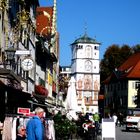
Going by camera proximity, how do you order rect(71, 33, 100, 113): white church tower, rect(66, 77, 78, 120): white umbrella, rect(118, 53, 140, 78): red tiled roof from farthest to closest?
1. rect(71, 33, 100, 113): white church tower
2. rect(118, 53, 140, 78): red tiled roof
3. rect(66, 77, 78, 120): white umbrella

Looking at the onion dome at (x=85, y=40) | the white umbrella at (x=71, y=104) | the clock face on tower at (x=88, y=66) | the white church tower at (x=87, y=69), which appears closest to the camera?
the white umbrella at (x=71, y=104)

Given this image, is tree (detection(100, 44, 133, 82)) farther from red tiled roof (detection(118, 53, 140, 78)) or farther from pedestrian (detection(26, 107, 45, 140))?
pedestrian (detection(26, 107, 45, 140))

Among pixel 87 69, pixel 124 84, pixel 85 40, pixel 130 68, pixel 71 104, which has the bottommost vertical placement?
pixel 71 104

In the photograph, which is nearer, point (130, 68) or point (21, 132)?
point (21, 132)

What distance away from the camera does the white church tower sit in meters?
182

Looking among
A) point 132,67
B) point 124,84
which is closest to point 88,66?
point 124,84

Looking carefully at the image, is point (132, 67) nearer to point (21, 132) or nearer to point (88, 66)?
point (88, 66)

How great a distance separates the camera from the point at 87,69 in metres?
185

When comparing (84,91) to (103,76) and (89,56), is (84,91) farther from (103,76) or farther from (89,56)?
(103,76)

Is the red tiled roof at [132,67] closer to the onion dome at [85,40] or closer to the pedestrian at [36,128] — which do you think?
the onion dome at [85,40]

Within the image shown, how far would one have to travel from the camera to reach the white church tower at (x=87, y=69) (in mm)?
181750

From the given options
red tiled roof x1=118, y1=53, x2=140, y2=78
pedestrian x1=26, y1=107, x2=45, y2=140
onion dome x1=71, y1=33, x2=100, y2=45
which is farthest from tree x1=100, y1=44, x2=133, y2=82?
pedestrian x1=26, y1=107, x2=45, y2=140

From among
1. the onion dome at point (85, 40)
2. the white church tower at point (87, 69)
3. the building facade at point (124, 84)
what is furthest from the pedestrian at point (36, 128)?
the onion dome at point (85, 40)

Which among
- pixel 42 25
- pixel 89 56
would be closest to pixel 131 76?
pixel 42 25
